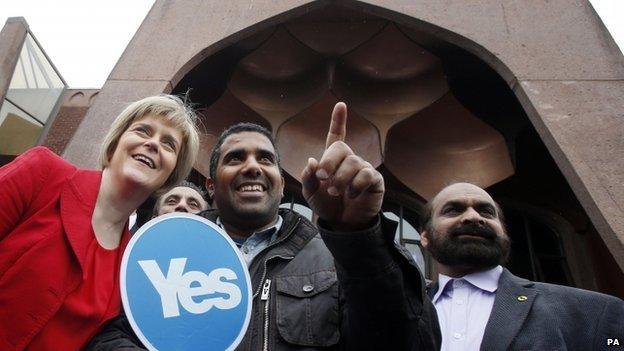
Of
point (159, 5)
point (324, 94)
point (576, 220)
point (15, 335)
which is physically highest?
point (15, 335)

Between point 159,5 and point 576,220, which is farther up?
point 159,5

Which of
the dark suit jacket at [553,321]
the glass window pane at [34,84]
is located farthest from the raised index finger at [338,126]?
the glass window pane at [34,84]

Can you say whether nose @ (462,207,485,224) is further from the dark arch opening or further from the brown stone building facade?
the dark arch opening

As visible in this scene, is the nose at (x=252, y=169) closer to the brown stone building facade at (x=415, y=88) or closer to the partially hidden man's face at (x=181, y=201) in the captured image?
the partially hidden man's face at (x=181, y=201)

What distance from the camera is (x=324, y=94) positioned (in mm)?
7426

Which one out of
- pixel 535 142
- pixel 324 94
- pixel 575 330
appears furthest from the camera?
pixel 324 94

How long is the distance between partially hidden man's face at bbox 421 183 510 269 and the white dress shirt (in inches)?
4.0

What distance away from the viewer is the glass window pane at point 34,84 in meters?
6.33

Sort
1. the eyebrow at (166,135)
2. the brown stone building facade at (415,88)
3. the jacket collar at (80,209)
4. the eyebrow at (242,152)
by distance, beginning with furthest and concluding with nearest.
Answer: the brown stone building facade at (415,88), the eyebrow at (242,152), the eyebrow at (166,135), the jacket collar at (80,209)

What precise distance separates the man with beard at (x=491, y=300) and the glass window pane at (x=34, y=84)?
6.05 meters

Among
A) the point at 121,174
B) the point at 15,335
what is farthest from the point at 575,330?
the point at 15,335

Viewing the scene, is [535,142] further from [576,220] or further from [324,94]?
[324,94]

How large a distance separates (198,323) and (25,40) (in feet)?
21.9

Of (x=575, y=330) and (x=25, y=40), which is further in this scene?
(x=25, y=40)
